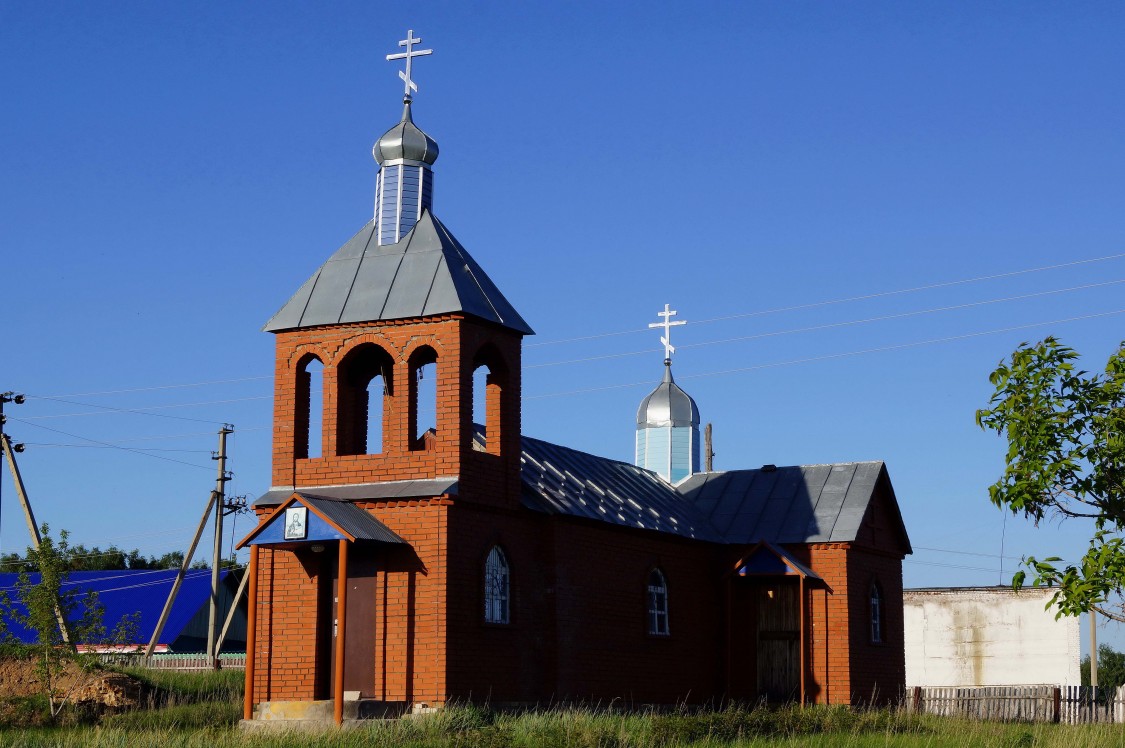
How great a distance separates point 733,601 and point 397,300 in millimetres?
10236

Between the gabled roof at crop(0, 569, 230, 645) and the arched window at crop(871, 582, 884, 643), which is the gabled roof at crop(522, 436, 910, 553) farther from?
the gabled roof at crop(0, 569, 230, 645)

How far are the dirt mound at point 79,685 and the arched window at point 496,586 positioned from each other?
22.1 feet

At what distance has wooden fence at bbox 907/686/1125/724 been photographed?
31.0 m

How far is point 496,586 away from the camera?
2233cm

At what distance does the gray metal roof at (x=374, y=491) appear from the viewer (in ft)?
69.3

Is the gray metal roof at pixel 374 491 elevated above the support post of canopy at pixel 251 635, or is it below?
above

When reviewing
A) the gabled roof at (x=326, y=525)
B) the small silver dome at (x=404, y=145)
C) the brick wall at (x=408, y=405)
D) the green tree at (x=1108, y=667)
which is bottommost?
the green tree at (x=1108, y=667)

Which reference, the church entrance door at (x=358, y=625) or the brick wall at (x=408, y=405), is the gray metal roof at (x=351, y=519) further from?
the brick wall at (x=408, y=405)

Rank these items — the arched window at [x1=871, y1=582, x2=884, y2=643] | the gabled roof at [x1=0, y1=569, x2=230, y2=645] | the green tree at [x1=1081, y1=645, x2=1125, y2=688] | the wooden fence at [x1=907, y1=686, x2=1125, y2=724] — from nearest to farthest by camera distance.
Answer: the arched window at [x1=871, y1=582, x2=884, y2=643]
the wooden fence at [x1=907, y1=686, x2=1125, y2=724]
the gabled roof at [x1=0, y1=569, x2=230, y2=645]
the green tree at [x1=1081, y1=645, x2=1125, y2=688]

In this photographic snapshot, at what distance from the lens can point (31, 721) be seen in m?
23.1

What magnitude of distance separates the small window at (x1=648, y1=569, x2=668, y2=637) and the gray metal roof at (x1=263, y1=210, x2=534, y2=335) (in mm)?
5766

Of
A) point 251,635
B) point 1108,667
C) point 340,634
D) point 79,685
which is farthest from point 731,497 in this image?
point 1108,667

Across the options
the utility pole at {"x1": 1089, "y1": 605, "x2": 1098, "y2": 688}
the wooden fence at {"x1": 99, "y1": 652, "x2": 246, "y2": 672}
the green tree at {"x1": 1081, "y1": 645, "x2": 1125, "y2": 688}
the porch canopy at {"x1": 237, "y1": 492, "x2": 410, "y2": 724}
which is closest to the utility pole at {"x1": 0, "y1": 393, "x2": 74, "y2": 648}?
the wooden fence at {"x1": 99, "y1": 652, "x2": 246, "y2": 672}

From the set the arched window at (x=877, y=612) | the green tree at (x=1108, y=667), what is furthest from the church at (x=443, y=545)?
the green tree at (x=1108, y=667)
